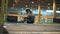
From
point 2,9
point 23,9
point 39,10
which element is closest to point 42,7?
point 39,10

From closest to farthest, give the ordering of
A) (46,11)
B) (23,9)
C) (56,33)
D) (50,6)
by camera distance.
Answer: (56,33)
(23,9)
(46,11)
(50,6)

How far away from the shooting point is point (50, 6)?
7.65ft

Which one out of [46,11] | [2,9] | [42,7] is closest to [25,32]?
[2,9]

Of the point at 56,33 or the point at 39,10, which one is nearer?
the point at 56,33

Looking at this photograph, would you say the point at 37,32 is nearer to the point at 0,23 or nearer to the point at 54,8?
the point at 0,23

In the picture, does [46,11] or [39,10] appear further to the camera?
[39,10]

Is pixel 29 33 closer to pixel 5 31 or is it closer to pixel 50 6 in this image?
pixel 5 31

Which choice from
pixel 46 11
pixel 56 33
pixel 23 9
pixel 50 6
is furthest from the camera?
pixel 50 6

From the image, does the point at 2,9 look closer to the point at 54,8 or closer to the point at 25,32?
the point at 25,32

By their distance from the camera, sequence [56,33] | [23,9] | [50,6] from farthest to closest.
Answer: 1. [50,6]
2. [23,9]
3. [56,33]

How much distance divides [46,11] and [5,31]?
172cm

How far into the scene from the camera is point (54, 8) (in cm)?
234

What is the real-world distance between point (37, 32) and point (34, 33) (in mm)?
12

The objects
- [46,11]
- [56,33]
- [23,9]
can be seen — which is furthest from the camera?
[46,11]
